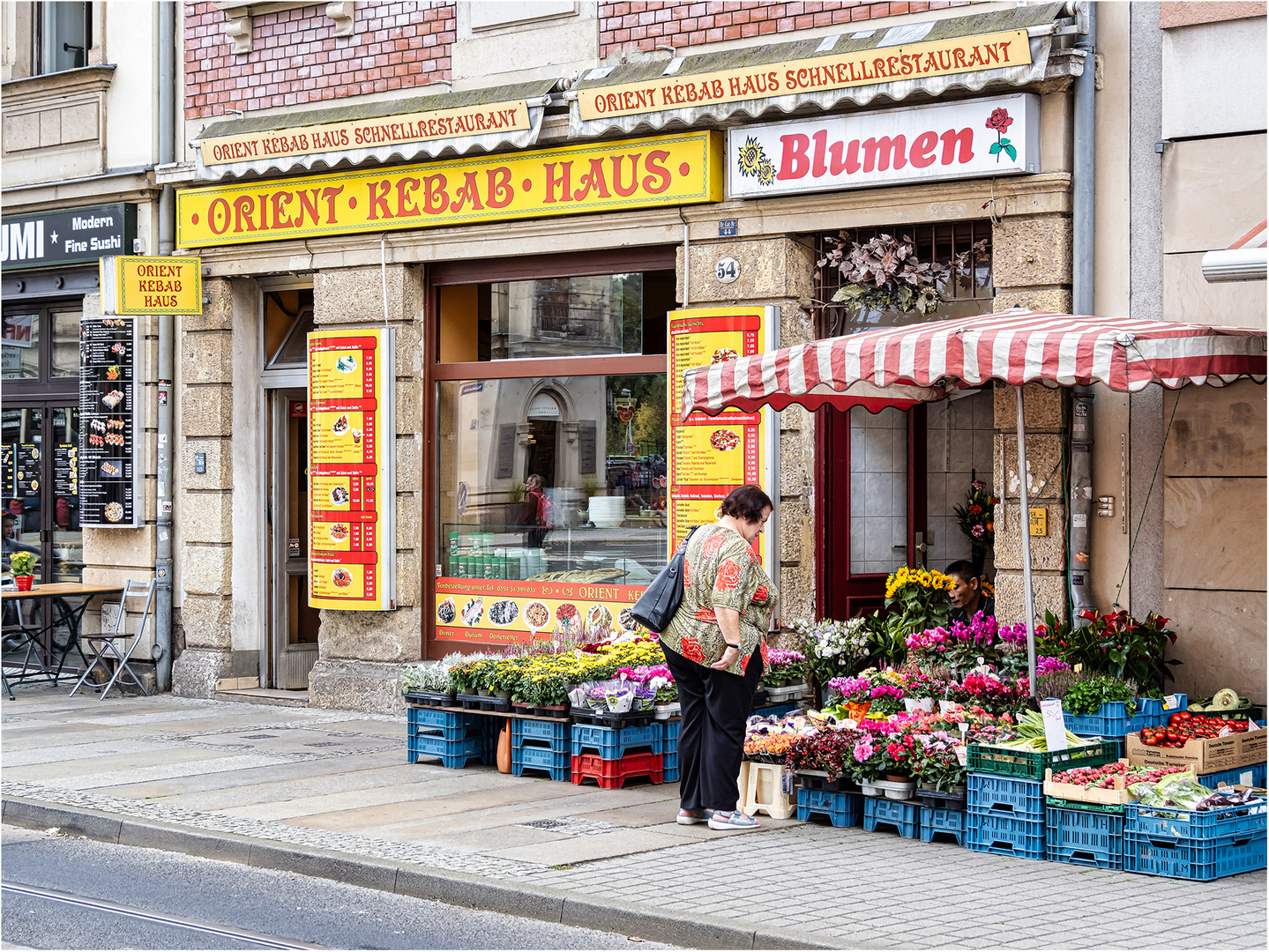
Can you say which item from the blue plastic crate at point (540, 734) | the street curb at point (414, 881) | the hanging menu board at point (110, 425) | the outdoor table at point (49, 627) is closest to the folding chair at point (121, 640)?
the outdoor table at point (49, 627)

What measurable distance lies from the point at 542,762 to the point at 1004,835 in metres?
3.30

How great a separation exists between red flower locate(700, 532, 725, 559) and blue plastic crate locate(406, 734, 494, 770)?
112 inches

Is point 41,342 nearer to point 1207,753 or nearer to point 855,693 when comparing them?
point 855,693

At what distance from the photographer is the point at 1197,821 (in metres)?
7.24

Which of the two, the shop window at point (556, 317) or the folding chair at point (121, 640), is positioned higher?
the shop window at point (556, 317)

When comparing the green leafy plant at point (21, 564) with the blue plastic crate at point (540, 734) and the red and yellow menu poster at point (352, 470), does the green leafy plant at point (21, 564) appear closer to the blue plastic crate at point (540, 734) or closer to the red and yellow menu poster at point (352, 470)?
the red and yellow menu poster at point (352, 470)

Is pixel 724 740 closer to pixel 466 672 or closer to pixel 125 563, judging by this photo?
pixel 466 672

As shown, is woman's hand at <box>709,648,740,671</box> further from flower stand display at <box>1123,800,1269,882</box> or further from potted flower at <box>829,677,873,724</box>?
flower stand display at <box>1123,800,1269,882</box>

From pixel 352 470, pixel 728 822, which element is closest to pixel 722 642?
pixel 728 822

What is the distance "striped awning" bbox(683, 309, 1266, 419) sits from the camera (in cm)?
789

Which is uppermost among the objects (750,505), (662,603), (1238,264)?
(1238,264)

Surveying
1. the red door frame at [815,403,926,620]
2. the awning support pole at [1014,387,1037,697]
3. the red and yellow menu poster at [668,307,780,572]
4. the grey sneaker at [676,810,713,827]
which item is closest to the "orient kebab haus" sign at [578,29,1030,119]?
the red and yellow menu poster at [668,307,780,572]

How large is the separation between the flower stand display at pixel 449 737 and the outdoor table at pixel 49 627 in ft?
17.5

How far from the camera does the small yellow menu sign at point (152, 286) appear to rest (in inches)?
552
